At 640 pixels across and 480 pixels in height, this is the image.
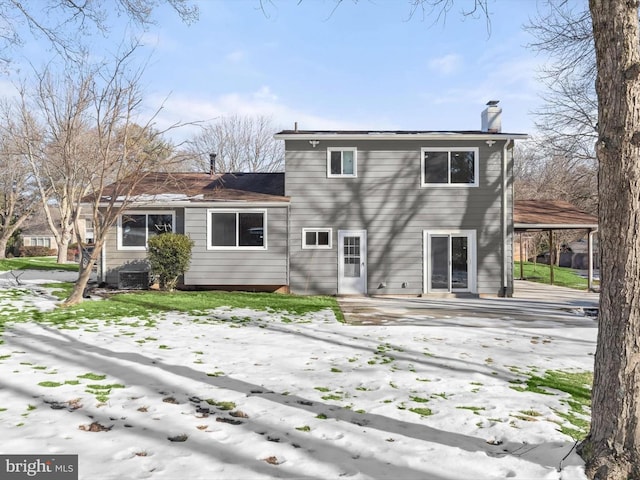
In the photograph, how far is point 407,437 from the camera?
11.7 ft

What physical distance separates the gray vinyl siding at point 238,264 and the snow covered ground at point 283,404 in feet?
18.8

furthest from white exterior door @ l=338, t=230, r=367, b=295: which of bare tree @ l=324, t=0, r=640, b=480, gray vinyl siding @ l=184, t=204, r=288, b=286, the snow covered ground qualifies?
bare tree @ l=324, t=0, r=640, b=480

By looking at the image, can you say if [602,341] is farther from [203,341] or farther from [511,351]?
[203,341]

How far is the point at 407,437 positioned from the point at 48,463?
2.68m

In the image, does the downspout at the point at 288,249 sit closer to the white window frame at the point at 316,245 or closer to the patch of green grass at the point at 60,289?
the white window frame at the point at 316,245

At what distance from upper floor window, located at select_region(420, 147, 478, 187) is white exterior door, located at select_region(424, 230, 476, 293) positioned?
170cm

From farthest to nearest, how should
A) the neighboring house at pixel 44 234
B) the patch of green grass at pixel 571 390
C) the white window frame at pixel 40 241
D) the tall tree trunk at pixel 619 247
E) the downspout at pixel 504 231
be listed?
the white window frame at pixel 40 241 < the neighboring house at pixel 44 234 < the downspout at pixel 504 231 < the patch of green grass at pixel 571 390 < the tall tree trunk at pixel 619 247

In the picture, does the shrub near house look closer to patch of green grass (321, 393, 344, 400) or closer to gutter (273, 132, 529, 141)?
gutter (273, 132, 529, 141)

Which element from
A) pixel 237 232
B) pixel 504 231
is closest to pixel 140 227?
pixel 237 232

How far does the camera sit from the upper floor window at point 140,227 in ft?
45.3

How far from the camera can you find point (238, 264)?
13.3 meters

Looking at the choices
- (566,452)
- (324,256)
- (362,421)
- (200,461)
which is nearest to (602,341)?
(566,452)

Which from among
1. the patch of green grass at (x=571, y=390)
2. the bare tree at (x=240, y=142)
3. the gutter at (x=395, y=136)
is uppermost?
the bare tree at (x=240, y=142)

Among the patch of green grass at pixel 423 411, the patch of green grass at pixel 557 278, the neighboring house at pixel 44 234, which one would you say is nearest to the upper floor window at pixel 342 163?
the patch of green grass at pixel 423 411
